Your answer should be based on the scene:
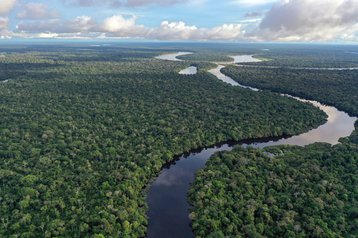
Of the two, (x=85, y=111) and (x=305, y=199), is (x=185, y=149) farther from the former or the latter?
(x=85, y=111)

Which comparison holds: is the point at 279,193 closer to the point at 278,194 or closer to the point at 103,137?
the point at 278,194

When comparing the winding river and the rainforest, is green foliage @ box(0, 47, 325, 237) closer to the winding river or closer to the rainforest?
the rainforest

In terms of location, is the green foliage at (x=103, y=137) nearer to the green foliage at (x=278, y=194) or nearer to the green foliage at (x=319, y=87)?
the green foliage at (x=278, y=194)

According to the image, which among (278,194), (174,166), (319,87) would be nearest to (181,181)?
(174,166)

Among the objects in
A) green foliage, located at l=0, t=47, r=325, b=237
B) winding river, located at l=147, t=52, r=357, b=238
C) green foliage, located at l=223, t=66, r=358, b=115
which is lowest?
winding river, located at l=147, t=52, r=357, b=238

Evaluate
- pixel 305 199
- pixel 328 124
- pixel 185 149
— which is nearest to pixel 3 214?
pixel 185 149

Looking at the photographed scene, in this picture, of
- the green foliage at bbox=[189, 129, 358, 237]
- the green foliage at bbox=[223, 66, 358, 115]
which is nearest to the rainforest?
the green foliage at bbox=[189, 129, 358, 237]
